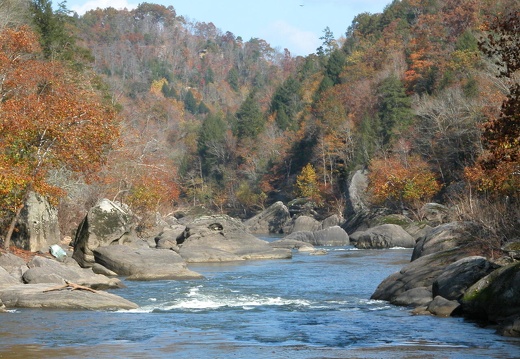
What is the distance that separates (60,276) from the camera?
24078mm

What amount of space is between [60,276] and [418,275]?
10.7 metres

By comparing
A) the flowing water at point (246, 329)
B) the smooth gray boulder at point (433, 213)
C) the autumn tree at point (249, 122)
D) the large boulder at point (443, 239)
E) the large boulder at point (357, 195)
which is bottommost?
the flowing water at point (246, 329)

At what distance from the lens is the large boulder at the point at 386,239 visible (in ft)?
158

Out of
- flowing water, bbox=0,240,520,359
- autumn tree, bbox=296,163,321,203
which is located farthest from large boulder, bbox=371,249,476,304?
autumn tree, bbox=296,163,321,203

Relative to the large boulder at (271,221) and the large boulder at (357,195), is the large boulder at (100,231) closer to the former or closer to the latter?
the large boulder at (357,195)

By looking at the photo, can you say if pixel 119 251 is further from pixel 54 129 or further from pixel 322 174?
pixel 322 174

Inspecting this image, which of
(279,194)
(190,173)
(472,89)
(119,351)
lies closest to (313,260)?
(119,351)

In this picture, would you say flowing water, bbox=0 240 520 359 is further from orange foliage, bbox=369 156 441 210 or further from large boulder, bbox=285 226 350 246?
orange foliage, bbox=369 156 441 210

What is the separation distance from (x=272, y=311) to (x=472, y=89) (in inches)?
1906

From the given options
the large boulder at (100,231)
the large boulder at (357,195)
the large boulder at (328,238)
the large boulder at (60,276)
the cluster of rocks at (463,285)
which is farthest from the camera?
the large boulder at (357,195)

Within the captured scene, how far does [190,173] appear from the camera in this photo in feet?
383

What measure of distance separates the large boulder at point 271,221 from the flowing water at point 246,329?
56.6m

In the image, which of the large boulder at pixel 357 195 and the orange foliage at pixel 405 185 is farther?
the large boulder at pixel 357 195

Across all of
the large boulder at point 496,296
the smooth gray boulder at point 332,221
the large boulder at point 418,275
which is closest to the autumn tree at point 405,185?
the smooth gray boulder at point 332,221
